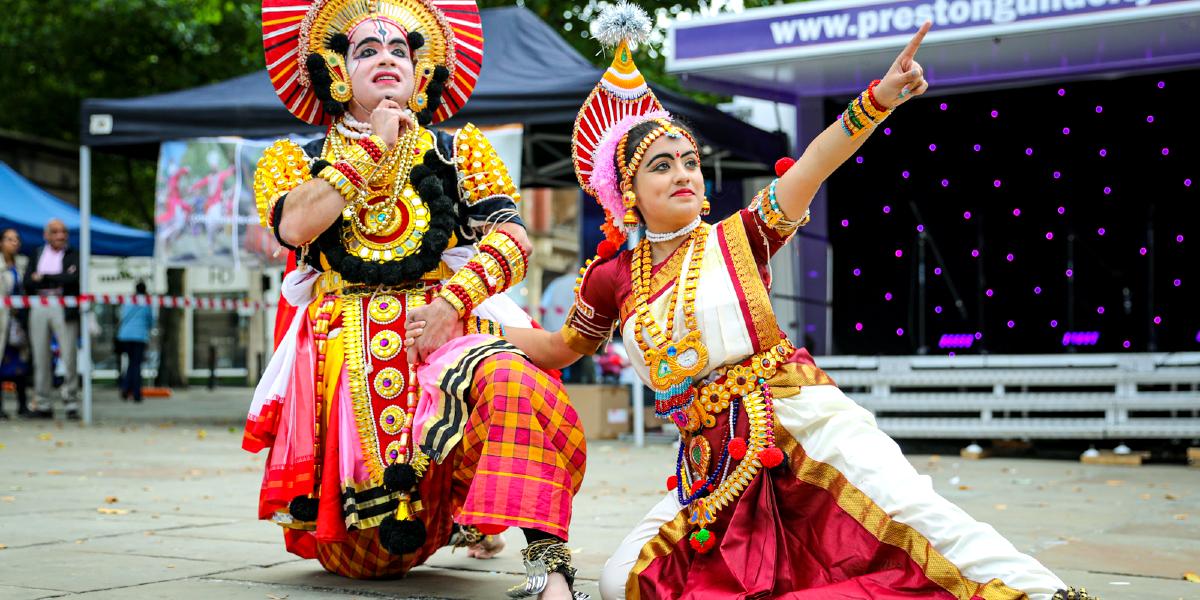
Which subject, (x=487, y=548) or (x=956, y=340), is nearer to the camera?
(x=487, y=548)

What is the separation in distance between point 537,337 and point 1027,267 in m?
8.01

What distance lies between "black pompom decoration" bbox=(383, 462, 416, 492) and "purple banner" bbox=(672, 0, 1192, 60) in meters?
5.90

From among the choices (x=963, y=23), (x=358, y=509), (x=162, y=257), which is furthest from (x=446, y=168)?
(x=162, y=257)

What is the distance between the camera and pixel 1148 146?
9812mm

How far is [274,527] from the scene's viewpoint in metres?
4.88

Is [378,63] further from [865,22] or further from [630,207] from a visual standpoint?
[865,22]

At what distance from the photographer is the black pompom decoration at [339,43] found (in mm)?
3641

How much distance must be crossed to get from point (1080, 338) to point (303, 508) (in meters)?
8.42

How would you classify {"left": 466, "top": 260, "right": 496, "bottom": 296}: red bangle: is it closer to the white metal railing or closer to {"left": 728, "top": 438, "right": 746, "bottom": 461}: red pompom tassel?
{"left": 728, "top": 438, "right": 746, "bottom": 461}: red pompom tassel

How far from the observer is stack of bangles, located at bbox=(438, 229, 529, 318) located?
331cm

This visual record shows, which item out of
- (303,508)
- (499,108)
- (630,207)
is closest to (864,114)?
(630,207)

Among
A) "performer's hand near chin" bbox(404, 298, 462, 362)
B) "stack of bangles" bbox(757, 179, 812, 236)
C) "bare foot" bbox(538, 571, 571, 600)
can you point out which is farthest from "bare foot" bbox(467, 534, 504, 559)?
"stack of bangles" bbox(757, 179, 812, 236)

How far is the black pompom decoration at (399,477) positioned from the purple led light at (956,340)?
8.12m

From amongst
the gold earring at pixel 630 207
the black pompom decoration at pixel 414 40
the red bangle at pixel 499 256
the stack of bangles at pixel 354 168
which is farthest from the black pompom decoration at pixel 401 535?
the black pompom decoration at pixel 414 40
